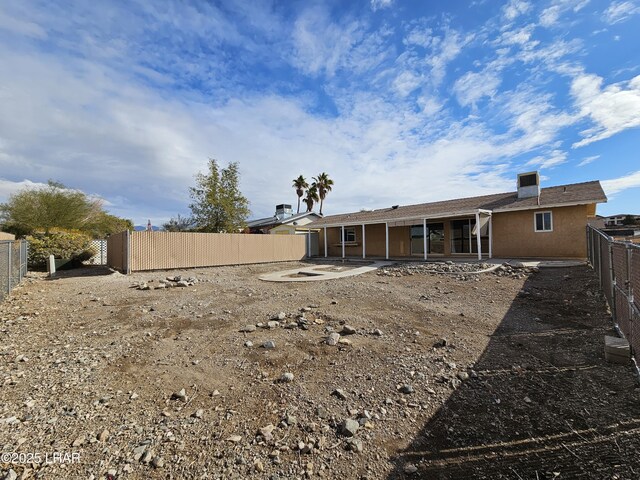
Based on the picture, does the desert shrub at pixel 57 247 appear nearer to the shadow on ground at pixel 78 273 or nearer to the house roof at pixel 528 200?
the shadow on ground at pixel 78 273

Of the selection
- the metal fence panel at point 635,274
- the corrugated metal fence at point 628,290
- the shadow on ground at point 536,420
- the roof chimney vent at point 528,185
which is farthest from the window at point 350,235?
the metal fence panel at point 635,274

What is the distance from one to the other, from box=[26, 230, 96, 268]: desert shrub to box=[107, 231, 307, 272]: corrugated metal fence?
1.12 metres

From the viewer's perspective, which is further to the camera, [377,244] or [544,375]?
[377,244]

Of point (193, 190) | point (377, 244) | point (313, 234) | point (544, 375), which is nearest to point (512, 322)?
point (544, 375)

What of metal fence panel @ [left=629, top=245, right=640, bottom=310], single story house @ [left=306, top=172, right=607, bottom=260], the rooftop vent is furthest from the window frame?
the rooftop vent

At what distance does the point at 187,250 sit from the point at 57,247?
5.93 metres

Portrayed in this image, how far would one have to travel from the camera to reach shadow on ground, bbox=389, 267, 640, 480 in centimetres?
219

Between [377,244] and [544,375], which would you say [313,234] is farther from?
[544,375]

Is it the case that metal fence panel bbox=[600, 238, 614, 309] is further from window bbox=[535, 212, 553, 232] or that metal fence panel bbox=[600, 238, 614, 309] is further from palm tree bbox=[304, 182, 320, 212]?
palm tree bbox=[304, 182, 320, 212]

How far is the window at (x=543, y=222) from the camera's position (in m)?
13.8

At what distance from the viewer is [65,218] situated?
63.2ft

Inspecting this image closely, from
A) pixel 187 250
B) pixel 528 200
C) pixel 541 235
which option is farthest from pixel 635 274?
pixel 187 250

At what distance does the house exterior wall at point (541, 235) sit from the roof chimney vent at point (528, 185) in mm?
1647

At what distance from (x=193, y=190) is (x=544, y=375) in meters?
24.3
